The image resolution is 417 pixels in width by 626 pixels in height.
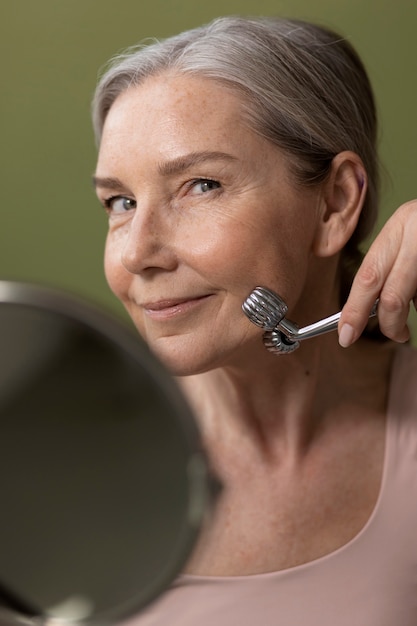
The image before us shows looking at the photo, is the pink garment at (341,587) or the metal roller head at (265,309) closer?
the metal roller head at (265,309)

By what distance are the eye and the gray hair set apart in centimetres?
12

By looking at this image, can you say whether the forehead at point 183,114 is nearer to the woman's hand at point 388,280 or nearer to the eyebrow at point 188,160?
the eyebrow at point 188,160

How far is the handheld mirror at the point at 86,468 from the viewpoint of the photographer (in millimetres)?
377

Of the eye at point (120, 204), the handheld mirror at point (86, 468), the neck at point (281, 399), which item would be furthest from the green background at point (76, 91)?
the handheld mirror at point (86, 468)

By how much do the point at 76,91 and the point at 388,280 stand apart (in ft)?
2.83

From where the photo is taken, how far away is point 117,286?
96cm

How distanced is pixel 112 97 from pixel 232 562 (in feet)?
1.79

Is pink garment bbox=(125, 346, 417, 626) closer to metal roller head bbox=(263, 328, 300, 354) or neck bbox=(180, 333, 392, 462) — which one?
neck bbox=(180, 333, 392, 462)

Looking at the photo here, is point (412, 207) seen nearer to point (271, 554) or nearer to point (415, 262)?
point (415, 262)

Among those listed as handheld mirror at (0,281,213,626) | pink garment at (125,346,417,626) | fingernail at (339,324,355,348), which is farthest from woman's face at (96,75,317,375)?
handheld mirror at (0,281,213,626)

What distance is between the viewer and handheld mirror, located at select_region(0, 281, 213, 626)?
0.38m

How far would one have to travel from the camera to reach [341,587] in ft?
3.27

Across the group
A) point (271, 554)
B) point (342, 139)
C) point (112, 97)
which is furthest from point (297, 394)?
point (112, 97)

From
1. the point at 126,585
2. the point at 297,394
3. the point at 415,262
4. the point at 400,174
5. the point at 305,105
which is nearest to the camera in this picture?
the point at 126,585
